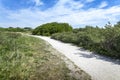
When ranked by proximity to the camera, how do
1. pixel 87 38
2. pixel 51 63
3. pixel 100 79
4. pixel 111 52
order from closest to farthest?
1. pixel 100 79
2. pixel 51 63
3. pixel 111 52
4. pixel 87 38

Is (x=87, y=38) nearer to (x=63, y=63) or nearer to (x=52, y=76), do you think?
(x=63, y=63)

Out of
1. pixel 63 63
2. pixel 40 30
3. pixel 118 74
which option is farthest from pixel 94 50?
pixel 40 30

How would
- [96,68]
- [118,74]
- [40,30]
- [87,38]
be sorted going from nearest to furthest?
[118,74]
[96,68]
[87,38]
[40,30]

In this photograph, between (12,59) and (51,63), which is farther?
(51,63)

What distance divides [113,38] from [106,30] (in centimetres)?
98

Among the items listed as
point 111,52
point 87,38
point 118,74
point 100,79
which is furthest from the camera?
point 87,38

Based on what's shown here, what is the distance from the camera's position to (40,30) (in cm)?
3728

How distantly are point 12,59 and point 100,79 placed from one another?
138 inches

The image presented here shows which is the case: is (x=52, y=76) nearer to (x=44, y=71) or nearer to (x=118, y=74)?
(x=44, y=71)

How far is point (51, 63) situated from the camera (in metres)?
9.02

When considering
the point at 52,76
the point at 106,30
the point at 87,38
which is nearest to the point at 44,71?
the point at 52,76

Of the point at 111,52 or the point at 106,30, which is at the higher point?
the point at 106,30

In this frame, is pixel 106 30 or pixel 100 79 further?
pixel 106 30

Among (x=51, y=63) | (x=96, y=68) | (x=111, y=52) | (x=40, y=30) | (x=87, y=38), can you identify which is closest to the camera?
(x=96, y=68)
